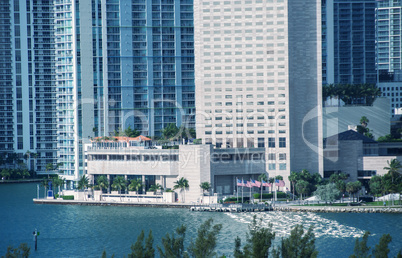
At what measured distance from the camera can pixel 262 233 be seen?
7894 cm

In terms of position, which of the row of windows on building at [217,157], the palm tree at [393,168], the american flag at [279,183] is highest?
the row of windows on building at [217,157]

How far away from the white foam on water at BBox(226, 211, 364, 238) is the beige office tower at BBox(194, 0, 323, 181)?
2486 cm

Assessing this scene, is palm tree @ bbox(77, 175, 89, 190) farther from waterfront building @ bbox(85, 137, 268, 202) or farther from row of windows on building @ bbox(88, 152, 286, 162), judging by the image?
row of windows on building @ bbox(88, 152, 286, 162)

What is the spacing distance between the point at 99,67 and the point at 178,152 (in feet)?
152

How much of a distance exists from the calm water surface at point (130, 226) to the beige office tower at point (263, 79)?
26.2 meters

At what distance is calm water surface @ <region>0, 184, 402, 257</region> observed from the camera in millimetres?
109188

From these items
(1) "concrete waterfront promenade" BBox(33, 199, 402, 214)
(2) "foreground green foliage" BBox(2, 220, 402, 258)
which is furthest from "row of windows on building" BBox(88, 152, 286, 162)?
(2) "foreground green foliage" BBox(2, 220, 402, 258)

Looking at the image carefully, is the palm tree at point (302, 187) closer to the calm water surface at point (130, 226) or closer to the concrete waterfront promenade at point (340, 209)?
the concrete waterfront promenade at point (340, 209)

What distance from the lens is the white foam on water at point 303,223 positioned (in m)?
115

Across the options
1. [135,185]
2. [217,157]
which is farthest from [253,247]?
[135,185]

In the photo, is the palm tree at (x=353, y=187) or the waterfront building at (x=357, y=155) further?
the waterfront building at (x=357, y=155)

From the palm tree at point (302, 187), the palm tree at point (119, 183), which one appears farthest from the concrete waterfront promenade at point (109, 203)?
the palm tree at point (302, 187)

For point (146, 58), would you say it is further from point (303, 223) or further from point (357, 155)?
point (303, 223)

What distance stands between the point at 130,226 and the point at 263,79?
167 feet
